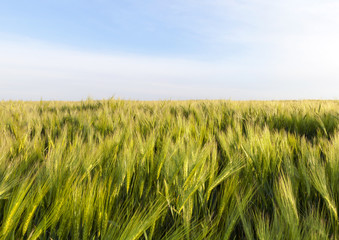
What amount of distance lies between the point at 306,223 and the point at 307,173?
→ 12.0 inches

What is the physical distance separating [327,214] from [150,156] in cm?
68

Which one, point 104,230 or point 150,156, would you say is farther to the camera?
point 150,156

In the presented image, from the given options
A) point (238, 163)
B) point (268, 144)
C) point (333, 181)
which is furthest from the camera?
point (268, 144)

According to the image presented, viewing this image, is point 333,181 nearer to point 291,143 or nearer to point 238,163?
point 238,163

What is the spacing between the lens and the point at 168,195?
2.30ft

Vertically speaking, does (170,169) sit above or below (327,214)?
above

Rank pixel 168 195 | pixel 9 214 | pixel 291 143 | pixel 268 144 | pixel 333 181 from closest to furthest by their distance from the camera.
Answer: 1. pixel 9 214
2. pixel 168 195
3. pixel 333 181
4. pixel 268 144
5. pixel 291 143

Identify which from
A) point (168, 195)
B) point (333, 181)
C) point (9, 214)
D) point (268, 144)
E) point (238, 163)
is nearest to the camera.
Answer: point (9, 214)

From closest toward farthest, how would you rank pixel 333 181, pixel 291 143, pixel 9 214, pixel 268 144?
1. pixel 9 214
2. pixel 333 181
3. pixel 268 144
4. pixel 291 143

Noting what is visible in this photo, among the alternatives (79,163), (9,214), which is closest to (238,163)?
(79,163)

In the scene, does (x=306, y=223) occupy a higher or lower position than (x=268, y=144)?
lower

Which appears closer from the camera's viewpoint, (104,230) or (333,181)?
(104,230)

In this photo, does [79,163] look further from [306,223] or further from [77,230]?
[306,223]

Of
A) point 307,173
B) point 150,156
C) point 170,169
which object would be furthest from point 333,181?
point 150,156
